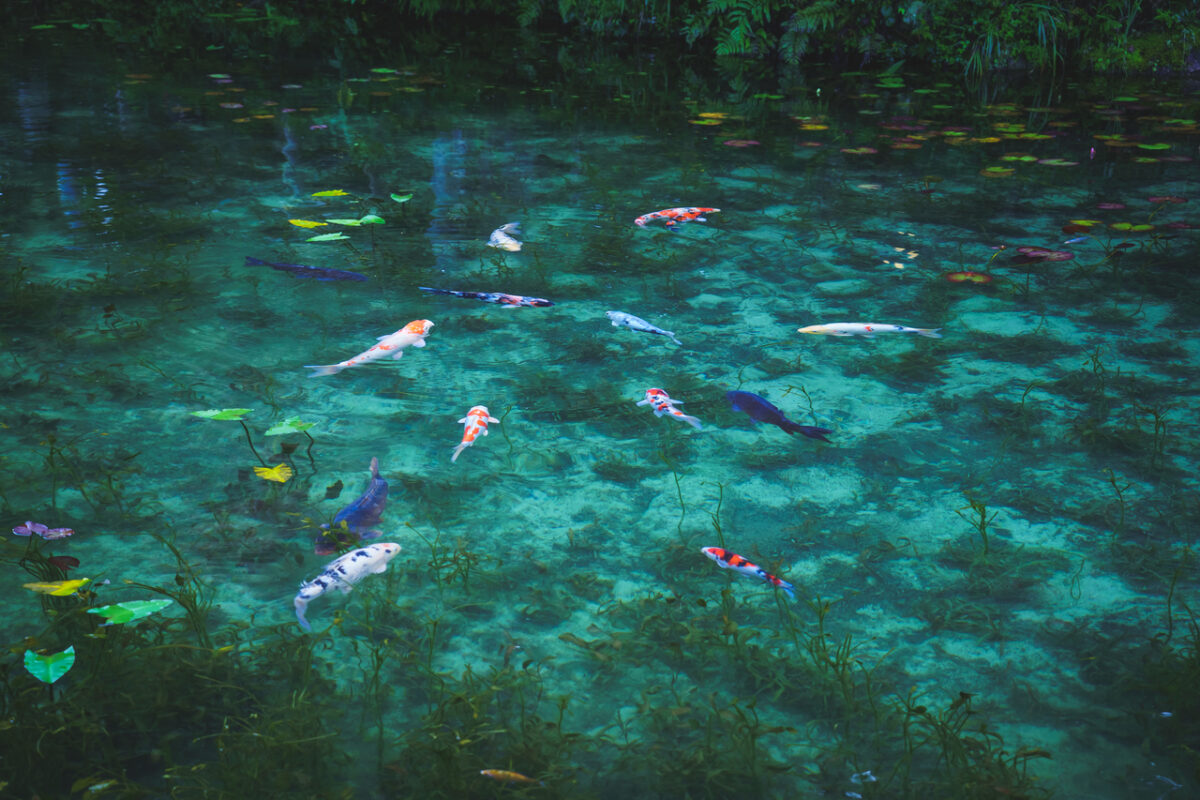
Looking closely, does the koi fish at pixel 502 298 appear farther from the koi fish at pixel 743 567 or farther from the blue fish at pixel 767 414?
the koi fish at pixel 743 567

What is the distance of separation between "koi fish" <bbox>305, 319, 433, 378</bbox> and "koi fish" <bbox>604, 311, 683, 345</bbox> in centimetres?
80

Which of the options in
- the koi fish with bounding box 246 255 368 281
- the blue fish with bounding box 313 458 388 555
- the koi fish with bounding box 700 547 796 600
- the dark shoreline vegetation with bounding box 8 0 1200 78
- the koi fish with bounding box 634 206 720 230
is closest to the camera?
the koi fish with bounding box 700 547 796 600

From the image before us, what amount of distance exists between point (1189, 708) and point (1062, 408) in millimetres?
1473

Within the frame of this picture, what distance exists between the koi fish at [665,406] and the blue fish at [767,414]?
0.18 meters

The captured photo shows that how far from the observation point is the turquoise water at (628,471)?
80.7 inches

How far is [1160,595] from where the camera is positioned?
7.99ft

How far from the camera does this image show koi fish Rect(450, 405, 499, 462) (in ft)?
10.1

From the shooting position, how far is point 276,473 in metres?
2.82

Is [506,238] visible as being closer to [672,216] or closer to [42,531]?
[672,216]

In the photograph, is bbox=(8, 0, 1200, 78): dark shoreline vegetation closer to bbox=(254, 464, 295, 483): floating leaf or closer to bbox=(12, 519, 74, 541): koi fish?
bbox=(254, 464, 295, 483): floating leaf

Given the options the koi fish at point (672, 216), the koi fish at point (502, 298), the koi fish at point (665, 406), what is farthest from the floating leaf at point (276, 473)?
the koi fish at point (672, 216)

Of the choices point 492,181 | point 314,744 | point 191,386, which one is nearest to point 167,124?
point 492,181

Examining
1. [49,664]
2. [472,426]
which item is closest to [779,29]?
[472,426]

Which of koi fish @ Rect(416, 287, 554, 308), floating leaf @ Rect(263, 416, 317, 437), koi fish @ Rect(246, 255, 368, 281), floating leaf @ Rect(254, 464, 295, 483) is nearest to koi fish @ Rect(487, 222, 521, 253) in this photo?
koi fish @ Rect(416, 287, 554, 308)
